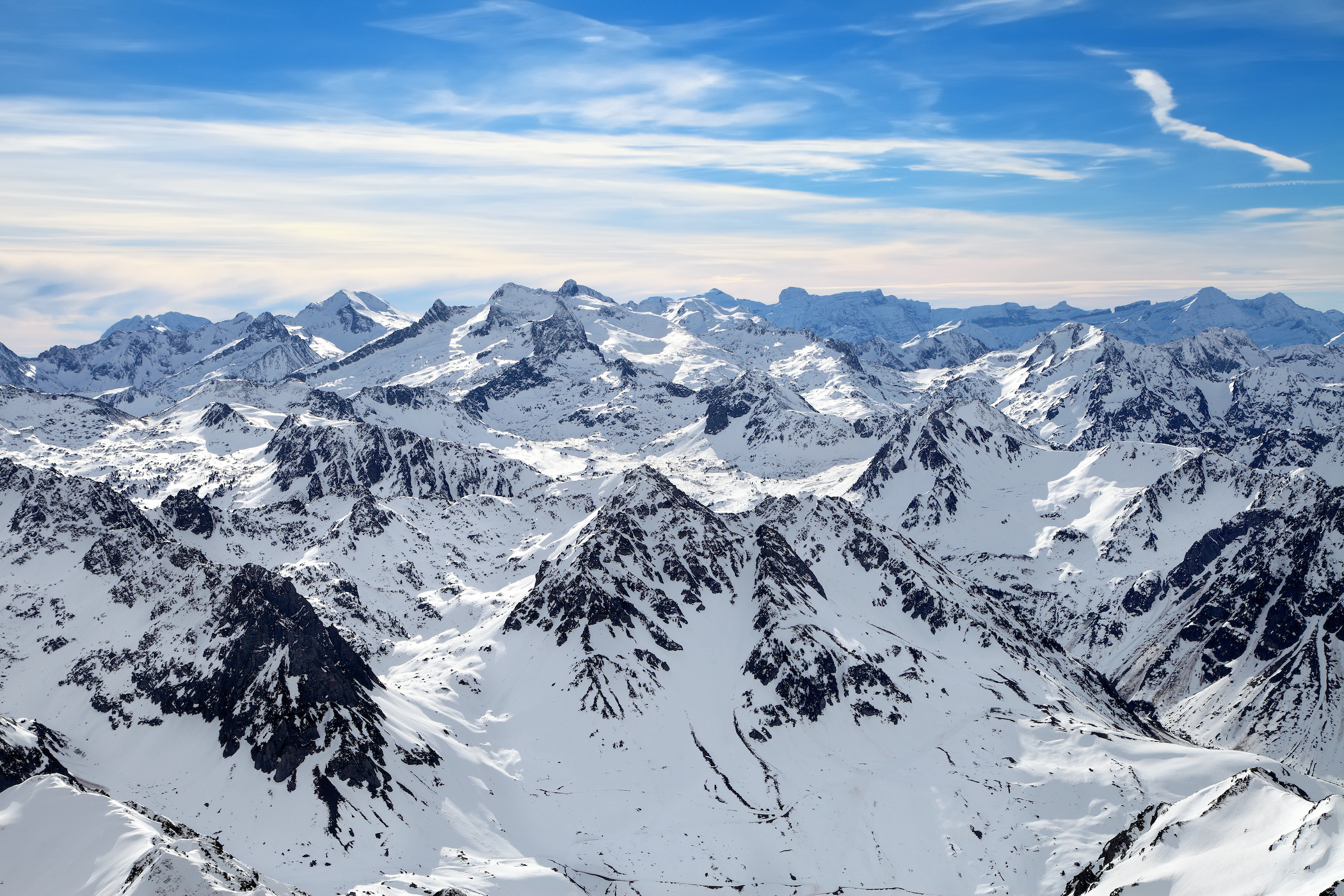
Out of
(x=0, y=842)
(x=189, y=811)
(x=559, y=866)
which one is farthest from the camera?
(x=559, y=866)

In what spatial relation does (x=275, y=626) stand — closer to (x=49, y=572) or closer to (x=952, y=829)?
(x=49, y=572)

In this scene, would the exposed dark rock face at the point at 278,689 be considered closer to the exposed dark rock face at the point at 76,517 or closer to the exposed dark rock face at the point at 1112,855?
the exposed dark rock face at the point at 76,517

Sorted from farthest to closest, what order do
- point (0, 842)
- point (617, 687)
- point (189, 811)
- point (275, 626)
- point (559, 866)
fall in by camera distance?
point (617, 687), point (275, 626), point (559, 866), point (189, 811), point (0, 842)

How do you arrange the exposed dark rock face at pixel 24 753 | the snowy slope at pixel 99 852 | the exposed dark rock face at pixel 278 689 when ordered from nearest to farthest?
the snowy slope at pixel 99 852 → the exposed dark rock face at pixel 24 753 → the exposed dark rock face at pixel 278 689

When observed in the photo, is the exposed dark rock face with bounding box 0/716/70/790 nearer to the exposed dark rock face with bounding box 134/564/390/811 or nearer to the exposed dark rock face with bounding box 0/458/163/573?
the exposed dark rock face with bounding box 134/564/390/811

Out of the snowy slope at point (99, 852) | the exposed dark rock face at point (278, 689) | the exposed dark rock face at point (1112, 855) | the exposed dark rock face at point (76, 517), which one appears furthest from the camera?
the exposed dark rock face at point (76, 517)

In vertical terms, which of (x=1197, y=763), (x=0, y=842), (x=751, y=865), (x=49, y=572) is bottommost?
(x=751, y=865)

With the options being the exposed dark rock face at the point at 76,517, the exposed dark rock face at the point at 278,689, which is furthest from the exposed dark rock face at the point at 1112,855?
the exposed dark rock face at the point at 76,517

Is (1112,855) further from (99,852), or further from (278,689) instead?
(278,689)

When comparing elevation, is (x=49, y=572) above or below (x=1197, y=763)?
above

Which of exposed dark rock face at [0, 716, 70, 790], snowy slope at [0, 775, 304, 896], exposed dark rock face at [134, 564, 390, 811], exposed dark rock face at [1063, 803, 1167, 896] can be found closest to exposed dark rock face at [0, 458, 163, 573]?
exposed dark rock face at [134, 564, 390, 811]

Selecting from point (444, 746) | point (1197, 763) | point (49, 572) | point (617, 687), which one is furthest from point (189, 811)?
point (1197, 763)
